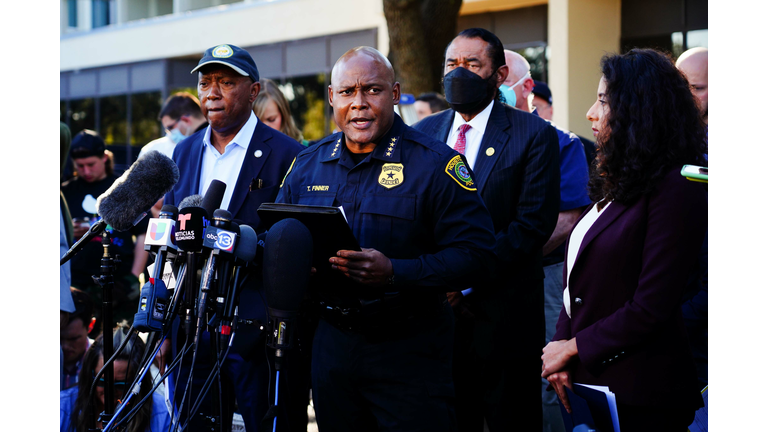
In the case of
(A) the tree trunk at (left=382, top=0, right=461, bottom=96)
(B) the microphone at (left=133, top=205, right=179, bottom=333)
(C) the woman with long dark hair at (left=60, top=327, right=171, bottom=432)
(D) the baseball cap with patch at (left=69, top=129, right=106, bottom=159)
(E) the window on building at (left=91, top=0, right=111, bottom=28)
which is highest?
(E) the window on building at (left=91, top=0, right=111, bottom=28)

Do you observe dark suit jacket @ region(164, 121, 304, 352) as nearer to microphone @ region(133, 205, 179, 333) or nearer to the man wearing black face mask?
microphone @ region(133, 205, 179, 333)

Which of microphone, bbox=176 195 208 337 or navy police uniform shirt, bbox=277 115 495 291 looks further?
navy police uniform shirt, bbox=277 115 495 291

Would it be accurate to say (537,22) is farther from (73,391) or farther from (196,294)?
(196,294)

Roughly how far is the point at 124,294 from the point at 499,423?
3.82m

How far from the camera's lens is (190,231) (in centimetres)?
239

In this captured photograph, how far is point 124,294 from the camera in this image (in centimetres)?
625

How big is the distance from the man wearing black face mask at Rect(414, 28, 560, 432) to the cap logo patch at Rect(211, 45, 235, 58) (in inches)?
48.1

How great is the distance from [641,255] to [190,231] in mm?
1599

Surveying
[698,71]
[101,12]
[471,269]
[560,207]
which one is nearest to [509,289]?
[560,207]

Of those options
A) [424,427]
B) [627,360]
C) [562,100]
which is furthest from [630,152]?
[562,100]

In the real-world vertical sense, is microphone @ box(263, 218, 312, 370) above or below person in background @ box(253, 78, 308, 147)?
below

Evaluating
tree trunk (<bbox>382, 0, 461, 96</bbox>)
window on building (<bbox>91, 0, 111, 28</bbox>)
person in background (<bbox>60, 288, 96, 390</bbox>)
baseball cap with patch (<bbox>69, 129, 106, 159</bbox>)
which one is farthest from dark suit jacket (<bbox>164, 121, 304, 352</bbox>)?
window on building (<bbox>91, 0, 111, 28</bbox>)

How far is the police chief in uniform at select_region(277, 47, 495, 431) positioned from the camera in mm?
2746

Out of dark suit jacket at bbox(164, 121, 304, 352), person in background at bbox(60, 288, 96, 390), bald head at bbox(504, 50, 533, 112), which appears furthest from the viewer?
person in background at bbox(60, 288, 96, 390)
